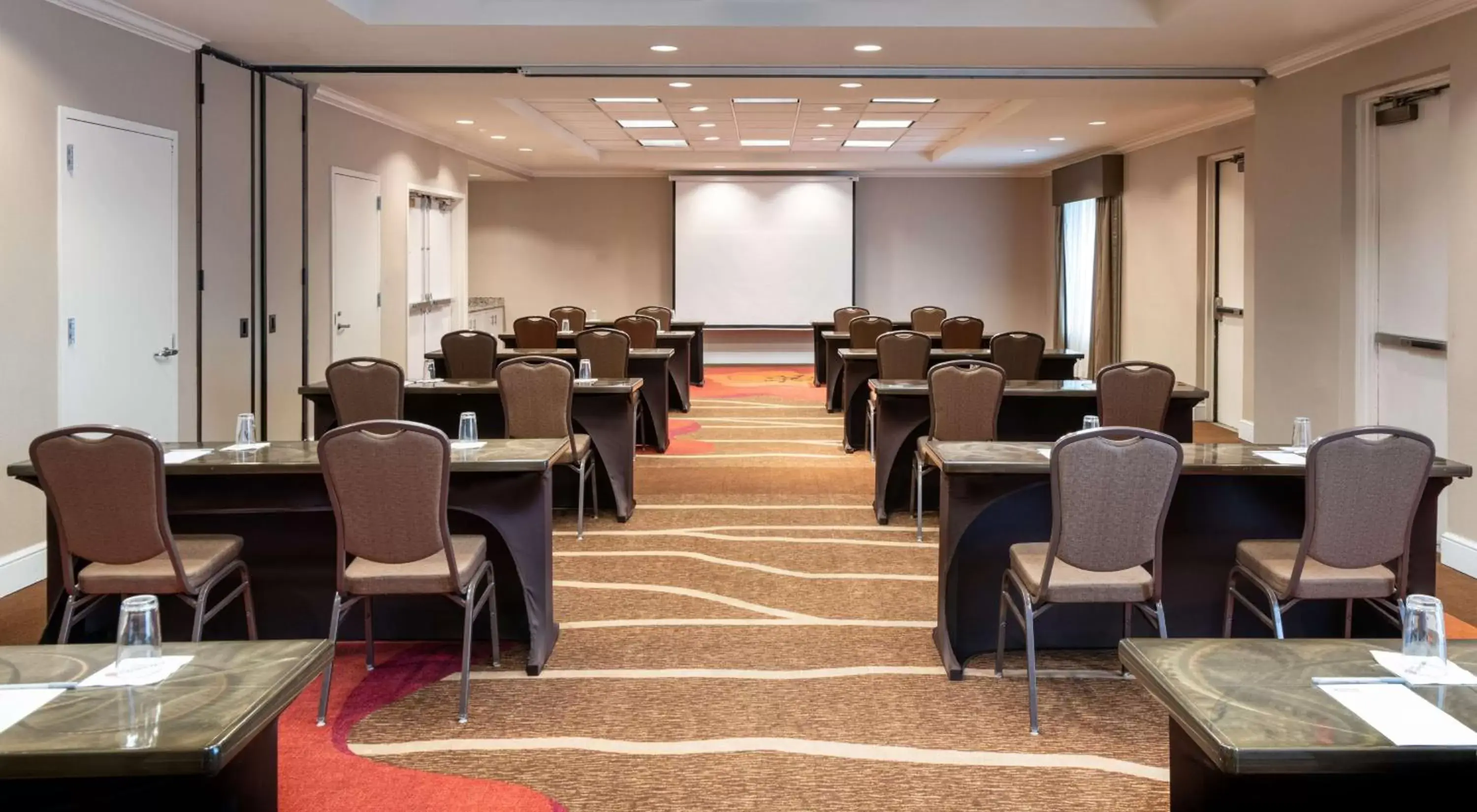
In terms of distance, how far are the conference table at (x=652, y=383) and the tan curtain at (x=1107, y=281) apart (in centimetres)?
573

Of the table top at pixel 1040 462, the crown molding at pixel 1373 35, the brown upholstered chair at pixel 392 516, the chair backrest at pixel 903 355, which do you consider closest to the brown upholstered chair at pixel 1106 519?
the table top at pixel 1040 462

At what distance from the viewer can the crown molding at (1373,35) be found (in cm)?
565

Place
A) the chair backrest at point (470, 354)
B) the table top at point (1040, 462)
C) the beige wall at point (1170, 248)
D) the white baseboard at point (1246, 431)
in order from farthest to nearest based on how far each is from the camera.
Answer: the beige wall at point (1170, 248) → the white baseboard at point (1246, 431) → the chair backrest at point (470, 354) → the table top at point (1040, 462)

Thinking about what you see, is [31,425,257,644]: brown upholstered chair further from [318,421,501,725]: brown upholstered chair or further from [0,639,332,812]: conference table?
[0,639,332,812]: conference table

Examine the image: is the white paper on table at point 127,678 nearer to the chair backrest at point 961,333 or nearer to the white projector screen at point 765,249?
the chair backrest at point 961,333

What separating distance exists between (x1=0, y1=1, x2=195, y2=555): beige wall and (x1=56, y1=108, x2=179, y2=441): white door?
8cm

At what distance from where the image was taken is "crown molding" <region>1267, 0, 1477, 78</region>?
5.65m

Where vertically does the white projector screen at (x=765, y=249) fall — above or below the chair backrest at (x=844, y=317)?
above

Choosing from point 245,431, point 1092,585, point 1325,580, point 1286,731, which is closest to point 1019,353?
point 1325,580

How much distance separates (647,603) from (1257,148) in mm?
5335

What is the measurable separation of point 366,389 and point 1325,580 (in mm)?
4376

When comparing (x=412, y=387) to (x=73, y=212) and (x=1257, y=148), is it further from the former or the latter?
(x=1257, y=148)

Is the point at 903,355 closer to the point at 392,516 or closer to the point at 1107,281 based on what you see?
the point at 392,516

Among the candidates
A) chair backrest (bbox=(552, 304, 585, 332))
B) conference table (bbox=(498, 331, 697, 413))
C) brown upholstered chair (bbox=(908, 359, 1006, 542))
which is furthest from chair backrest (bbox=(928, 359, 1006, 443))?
chair backrest (bbox=(552, 304, 585, 332))
